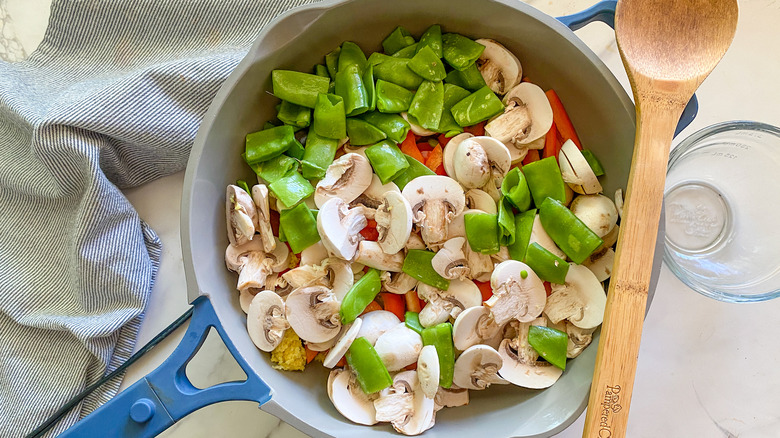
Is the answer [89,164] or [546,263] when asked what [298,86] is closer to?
[89,164]

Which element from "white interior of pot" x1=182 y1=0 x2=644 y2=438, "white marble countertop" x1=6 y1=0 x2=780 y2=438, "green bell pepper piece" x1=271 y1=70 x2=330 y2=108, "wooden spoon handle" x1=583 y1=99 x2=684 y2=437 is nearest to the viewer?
"wooden spoon handle" x1=583 y1=99 x2=684 y2=437

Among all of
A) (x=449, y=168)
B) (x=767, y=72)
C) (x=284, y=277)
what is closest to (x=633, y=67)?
(x=449, y=168)

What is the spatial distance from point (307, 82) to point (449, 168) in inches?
12.9

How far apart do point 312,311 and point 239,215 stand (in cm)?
22

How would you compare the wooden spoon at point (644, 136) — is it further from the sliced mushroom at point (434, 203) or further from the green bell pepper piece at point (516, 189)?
the sliced mushroom at point (434, 203)

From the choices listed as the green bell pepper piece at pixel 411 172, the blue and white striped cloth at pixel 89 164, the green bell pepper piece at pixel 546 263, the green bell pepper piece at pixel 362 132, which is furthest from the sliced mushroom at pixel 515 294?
the blue and white striped cloth at pixel 89 164

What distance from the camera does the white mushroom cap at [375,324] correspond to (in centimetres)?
109

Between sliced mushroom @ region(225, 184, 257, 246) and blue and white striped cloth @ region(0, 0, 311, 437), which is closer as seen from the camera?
sliced mushroom @ region(225, 184, 257, 246)

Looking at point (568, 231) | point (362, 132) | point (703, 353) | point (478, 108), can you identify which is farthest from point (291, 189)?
point (703, 353)

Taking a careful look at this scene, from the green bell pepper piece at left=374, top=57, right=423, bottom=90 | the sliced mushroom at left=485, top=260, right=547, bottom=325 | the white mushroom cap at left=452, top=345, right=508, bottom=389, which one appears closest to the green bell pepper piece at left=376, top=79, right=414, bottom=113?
the green bell pepper piece at left=374, top=57, right=423, bottom=90

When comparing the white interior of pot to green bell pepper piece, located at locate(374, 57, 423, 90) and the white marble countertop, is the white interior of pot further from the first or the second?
the white marble countertop

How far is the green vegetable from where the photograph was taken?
1.07m

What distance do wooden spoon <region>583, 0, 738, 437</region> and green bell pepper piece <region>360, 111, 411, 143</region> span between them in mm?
419

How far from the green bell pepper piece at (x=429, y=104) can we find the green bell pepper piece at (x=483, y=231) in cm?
20
